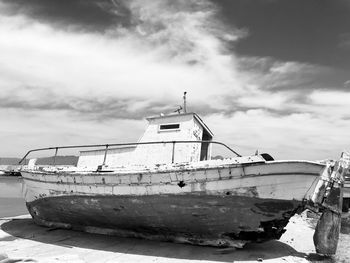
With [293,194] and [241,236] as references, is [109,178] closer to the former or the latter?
[241,236]

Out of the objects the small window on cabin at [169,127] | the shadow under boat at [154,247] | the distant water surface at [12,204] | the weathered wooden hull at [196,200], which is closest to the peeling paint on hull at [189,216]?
the weathered wooden hull at [196,200]

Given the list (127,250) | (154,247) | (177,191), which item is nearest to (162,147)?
(177,191)

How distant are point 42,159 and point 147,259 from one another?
226 inches

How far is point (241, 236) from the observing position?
8.27 m

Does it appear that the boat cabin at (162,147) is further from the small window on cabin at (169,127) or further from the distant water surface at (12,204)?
the distant water surface at (12,204)

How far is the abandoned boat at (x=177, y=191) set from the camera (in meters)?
7.71

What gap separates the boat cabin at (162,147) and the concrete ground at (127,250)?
7.15ft

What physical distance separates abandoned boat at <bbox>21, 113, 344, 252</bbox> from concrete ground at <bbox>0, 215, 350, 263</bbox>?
0.33 metres

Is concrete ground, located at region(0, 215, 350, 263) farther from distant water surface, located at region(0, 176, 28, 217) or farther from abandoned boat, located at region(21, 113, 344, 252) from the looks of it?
distant water surface, located at region(0, 176, 28, 217)

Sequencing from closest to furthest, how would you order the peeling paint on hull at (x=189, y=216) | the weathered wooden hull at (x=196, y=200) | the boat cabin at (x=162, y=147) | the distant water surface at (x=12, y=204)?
the weathered wooden hull at (x=196, y=200), the peeling paint on hull at (x=189, y=216), the boat cabin at (x=162, y=147), the distant water surface at (x=12, y=204)

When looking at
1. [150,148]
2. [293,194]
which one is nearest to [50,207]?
[150,148]

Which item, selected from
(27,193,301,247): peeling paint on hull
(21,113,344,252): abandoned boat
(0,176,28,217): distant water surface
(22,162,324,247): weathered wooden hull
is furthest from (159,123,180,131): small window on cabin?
(0,176,28,217): distant water surface

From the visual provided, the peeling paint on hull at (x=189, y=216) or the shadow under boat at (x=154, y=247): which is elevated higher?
the peeling paint on hull at (x=189, y=216)

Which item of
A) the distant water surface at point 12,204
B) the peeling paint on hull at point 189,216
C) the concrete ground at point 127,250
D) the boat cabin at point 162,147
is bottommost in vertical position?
the distant water surface at point 12,204
